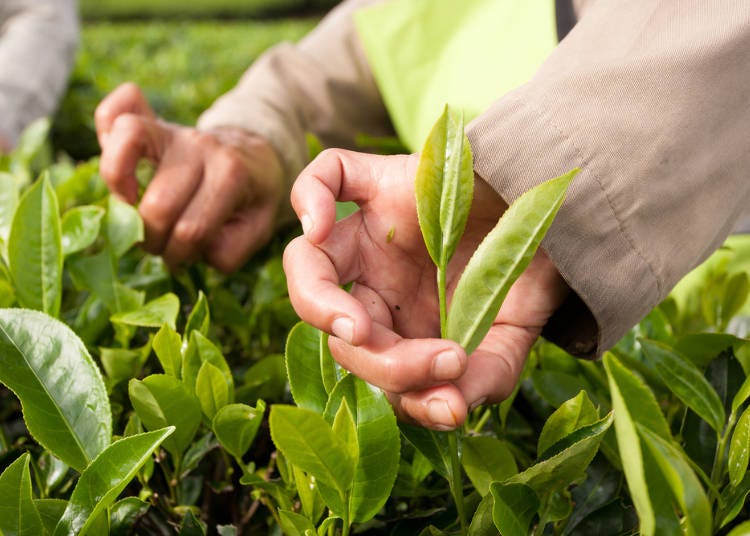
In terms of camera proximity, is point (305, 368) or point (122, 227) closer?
point (305, 368)

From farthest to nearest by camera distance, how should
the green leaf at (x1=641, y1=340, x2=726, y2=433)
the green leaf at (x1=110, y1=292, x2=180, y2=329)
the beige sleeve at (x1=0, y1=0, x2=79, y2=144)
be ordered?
the beige sleeve at (x1=0, y1=0, x2=79, y2=144) → the green leaf at (x1=110, y1=292, x2=180, y2=329) → the green leaf at (x1=641, y1=340, x2=726, y2=433)

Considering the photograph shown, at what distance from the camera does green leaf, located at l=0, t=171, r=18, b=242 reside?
3.02 feet

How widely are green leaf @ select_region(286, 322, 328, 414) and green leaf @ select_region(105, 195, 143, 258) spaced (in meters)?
0.37

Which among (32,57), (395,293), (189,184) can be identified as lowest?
(32,57)

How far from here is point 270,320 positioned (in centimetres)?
93

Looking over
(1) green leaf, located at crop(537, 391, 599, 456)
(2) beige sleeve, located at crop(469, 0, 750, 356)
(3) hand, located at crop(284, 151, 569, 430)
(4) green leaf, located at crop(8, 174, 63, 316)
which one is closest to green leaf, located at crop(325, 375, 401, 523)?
(3) hand, located at crop(284, 151, 569, 430)

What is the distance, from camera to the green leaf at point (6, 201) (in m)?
0.92

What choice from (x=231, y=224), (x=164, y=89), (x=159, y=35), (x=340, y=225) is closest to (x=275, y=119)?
(x=231, y=224)

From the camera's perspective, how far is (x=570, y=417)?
0.58 metres

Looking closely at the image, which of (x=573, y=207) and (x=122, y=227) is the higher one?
(x=573, y=207)

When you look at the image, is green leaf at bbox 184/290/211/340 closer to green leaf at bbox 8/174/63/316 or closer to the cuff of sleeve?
green leaf at bbox 8/174/63/316

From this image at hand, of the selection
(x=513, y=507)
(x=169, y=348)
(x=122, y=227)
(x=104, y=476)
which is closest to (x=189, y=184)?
(x=122, y=227)

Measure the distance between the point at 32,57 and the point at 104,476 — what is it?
74.5 inches

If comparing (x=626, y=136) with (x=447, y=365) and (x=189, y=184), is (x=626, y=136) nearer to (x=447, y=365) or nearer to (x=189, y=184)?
(x=447, y=365)
